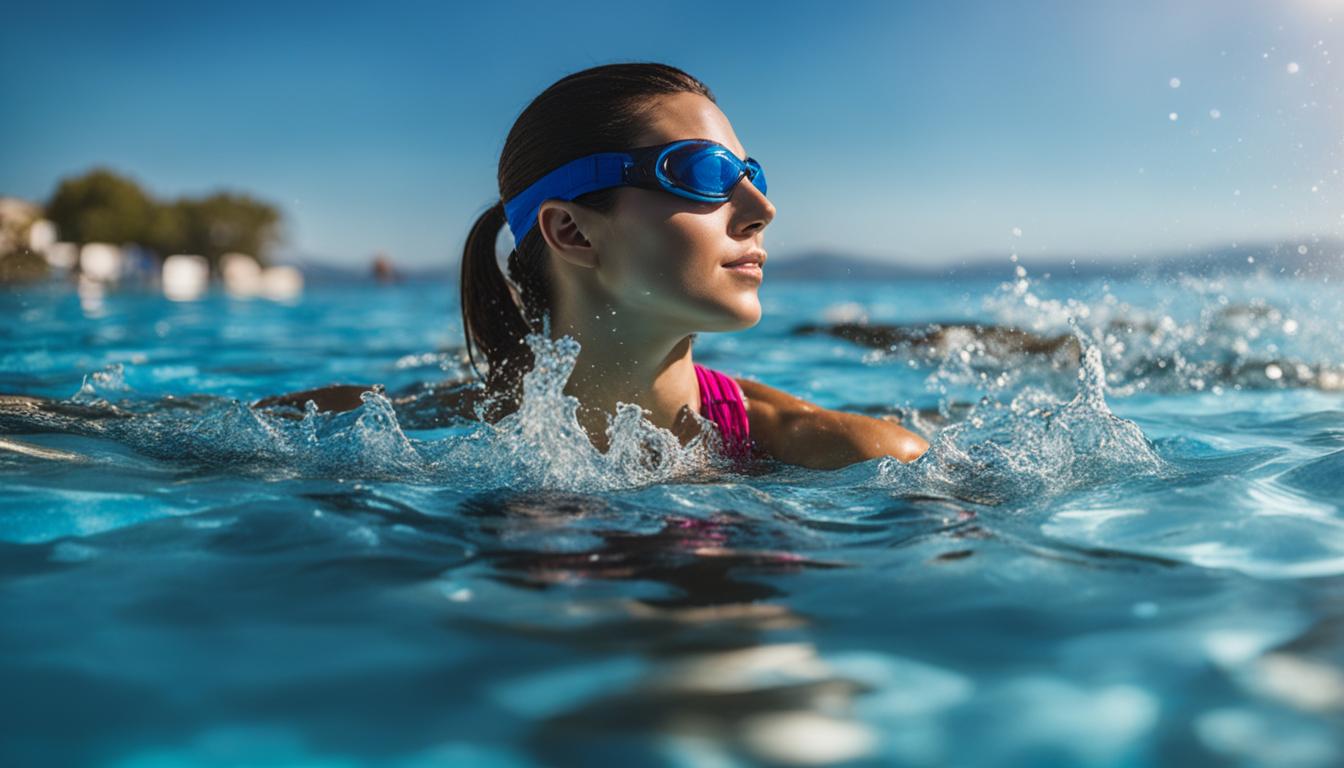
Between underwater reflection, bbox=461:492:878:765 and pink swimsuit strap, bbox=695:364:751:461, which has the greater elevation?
pink swimsuit strap, bbox=695:364:751:461

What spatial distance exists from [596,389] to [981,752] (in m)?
2.35

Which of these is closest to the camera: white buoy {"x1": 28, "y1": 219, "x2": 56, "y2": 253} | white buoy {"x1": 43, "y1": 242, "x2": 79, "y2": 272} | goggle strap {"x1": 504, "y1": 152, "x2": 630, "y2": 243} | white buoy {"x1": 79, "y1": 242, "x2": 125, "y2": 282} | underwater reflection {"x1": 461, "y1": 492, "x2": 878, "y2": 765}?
underwater reflection {"x1": 461, "y1": 492, "x2": 878, "y2": 765}

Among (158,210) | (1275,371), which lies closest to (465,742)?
(1275,371)

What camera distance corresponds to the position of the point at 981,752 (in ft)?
4.48

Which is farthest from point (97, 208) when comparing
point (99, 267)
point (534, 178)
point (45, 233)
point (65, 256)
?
point (534, 178)

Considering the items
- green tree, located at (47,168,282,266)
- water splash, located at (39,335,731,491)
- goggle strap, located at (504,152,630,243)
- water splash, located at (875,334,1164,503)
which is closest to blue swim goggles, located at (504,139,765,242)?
goggle strap, located at (504,152,630,243)

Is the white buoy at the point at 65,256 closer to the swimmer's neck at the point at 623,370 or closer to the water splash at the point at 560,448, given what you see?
the swimmer's neck at the point at 623,370

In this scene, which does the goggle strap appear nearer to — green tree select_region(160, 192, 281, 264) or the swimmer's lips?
the swimmer's lips

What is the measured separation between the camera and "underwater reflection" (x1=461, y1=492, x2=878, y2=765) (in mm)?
1367

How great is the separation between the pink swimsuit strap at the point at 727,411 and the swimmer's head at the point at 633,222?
47cm

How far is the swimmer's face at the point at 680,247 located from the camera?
321cm

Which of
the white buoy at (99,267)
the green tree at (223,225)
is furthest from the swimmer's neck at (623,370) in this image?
the green tree at (223,225)

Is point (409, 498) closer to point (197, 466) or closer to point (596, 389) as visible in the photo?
point (197, 466)

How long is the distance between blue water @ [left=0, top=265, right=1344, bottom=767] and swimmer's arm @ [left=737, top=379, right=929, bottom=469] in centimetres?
19
